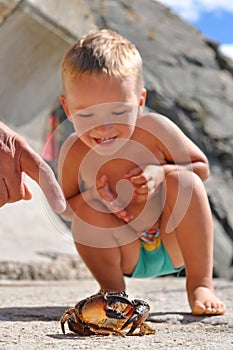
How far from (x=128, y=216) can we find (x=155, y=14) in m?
4.93

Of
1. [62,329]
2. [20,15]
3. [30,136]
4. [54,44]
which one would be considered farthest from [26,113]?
[62,329]

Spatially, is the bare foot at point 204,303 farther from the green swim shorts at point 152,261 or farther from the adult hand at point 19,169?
the adult hand at point 19,169

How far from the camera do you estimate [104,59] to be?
6.79 ft

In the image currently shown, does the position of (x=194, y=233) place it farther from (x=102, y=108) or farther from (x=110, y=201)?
(x=102, y=108)

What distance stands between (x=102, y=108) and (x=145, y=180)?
265mm

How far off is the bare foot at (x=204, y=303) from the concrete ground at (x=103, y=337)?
0.03 m

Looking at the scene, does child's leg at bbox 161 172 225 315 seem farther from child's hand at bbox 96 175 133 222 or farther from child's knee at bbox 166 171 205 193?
child's hand at bbox 96 175 133 222

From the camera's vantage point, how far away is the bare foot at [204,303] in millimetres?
1967

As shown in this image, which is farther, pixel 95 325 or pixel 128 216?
pixel 128 216

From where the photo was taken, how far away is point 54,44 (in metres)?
5.26

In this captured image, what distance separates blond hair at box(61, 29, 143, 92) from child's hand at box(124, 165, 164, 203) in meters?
0.27

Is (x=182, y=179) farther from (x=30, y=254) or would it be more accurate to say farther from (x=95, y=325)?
(x=30, y=254)

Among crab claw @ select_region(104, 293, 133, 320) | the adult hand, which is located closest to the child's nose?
the adult hand

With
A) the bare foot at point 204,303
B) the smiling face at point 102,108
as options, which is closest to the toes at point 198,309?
the bare foot at point 204,303
